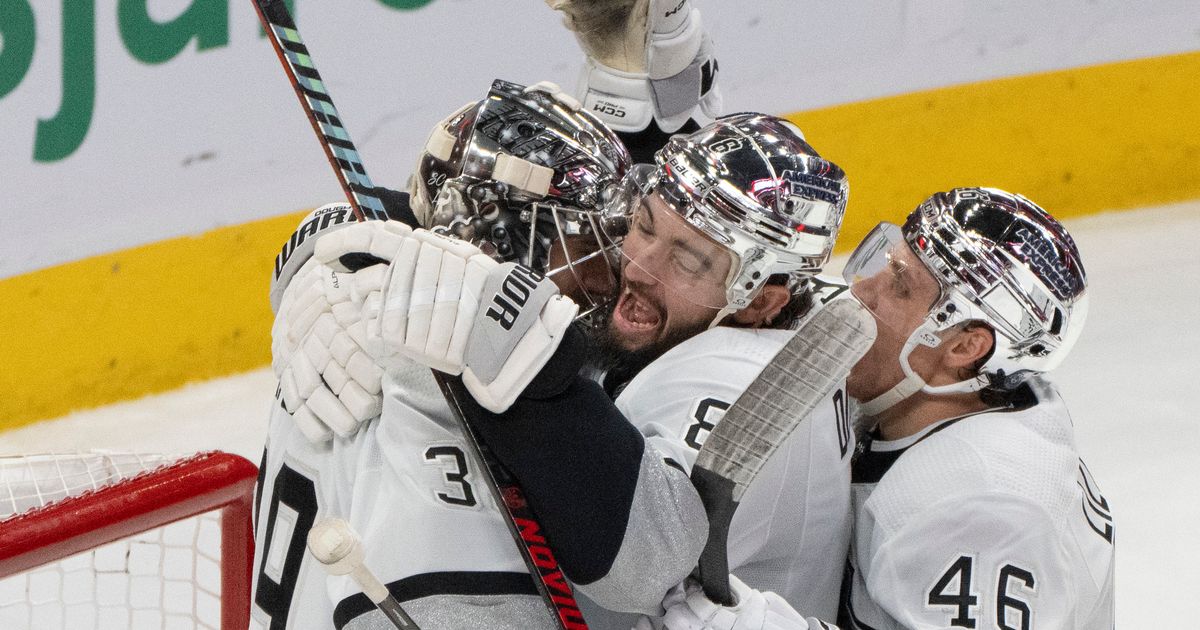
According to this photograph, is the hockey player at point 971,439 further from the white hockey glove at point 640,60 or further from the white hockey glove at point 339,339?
the white hockey glove at point 640,60

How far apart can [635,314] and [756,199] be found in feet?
0.73

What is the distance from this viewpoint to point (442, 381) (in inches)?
45.6

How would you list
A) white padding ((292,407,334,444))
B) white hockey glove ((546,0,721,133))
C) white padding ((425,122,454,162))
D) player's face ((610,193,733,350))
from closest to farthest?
white padding ((292,407,334,444)) → player's face ((610,193,733,350)) → white padding ((425,122,454,162)) → white hockey glove ((546,0,721,133))

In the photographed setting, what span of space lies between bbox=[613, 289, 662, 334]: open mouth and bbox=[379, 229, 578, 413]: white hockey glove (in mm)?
469

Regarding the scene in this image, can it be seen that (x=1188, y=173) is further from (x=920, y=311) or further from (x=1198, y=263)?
(x=920, y=311)

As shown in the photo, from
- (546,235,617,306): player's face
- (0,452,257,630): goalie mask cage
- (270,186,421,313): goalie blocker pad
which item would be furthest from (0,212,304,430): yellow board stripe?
(546,235,617,306): player's face

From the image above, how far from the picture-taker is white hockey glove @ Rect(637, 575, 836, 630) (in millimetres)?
1234

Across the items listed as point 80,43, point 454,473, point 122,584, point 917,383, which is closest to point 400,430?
point 454,473

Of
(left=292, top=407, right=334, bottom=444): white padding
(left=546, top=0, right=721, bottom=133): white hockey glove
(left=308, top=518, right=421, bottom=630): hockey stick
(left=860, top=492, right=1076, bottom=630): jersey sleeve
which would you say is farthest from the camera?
(left=546, top=0, right=721, bottom=133): white hockey glove

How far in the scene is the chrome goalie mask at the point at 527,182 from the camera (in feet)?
5.16

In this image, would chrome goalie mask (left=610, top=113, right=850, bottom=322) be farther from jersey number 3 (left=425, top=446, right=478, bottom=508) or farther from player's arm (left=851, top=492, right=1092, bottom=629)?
jersey number 3 (left=425, top=446, right=478, bottom=508)

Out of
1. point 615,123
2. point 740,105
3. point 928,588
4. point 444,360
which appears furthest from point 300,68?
point 740,105

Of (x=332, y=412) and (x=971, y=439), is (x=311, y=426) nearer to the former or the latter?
(x=332, y=412)

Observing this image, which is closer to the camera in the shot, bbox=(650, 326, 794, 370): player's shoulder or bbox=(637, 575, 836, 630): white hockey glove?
bbox=(637, 575, 836, 630): white hockey glove
